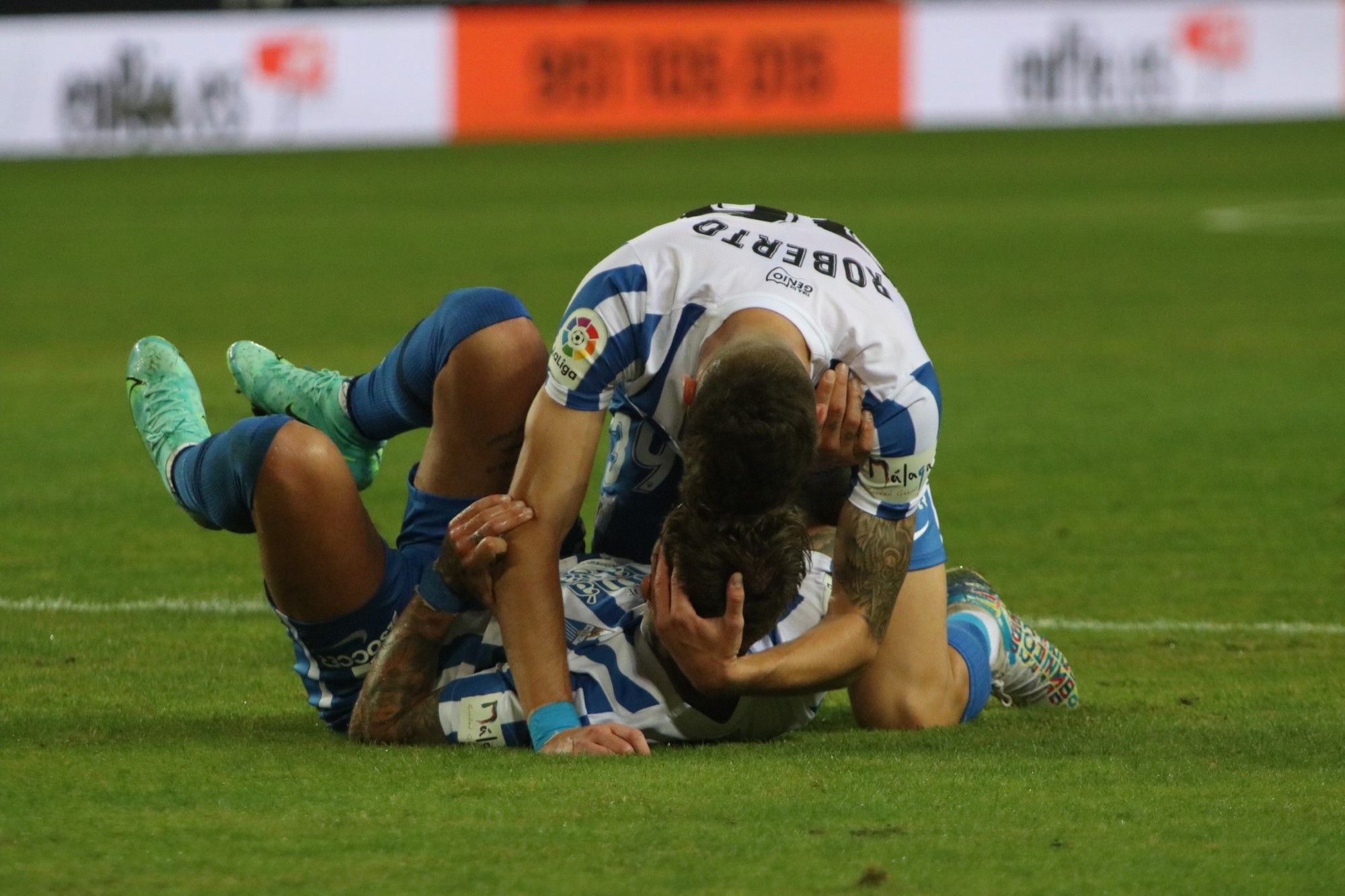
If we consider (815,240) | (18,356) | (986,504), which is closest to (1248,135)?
(18,356)

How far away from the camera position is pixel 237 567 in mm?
6379

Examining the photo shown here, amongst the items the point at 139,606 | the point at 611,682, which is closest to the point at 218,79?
the point at 139,606

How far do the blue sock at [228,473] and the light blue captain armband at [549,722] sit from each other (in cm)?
65

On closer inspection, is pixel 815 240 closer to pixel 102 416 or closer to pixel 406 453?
pixel 406 453

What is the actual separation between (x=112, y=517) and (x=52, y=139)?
18.8 metres

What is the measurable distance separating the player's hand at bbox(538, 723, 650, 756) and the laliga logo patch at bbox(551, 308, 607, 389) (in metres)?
0.61

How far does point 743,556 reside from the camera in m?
3.71

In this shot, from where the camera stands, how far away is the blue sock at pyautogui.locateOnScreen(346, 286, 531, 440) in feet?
14.4

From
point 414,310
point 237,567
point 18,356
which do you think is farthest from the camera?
point 414,310

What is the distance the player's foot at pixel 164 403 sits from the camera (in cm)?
460

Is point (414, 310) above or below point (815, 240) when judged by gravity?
below

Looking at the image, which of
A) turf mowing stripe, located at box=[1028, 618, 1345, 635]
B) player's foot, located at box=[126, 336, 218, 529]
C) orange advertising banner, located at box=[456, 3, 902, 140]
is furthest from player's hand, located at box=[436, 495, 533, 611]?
orange advertising banner, located at box=[456, 3, 902, 140]

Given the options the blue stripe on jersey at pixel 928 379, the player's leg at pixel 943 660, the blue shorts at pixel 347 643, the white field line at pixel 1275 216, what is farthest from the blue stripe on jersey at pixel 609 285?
the white field line at pixel 1275 216

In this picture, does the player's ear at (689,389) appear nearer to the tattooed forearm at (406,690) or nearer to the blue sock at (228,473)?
the tattooed forearm at (406,690)
